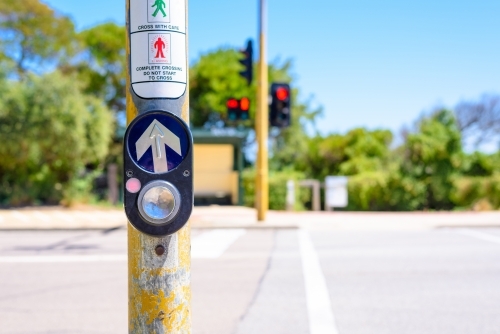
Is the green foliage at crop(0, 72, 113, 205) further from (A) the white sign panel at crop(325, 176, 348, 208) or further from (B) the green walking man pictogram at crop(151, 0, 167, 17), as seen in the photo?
(B) the green walking man pictogram at crop(151, 0, 167, 17)

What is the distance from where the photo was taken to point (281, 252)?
31.5 feet

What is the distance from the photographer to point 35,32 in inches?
1111

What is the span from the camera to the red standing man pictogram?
99.9 inches

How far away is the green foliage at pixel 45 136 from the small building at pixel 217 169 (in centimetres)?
445

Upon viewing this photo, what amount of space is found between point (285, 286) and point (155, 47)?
Answer: 4.83 m

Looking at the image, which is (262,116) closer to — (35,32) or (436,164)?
(436,164)

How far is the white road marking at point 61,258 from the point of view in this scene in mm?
8875

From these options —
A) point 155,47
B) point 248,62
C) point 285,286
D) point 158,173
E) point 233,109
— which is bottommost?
point 285,286

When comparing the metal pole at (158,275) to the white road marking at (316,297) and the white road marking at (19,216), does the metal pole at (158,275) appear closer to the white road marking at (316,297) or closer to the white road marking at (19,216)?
the white road marking at (316,297)

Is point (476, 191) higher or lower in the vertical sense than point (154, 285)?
lower

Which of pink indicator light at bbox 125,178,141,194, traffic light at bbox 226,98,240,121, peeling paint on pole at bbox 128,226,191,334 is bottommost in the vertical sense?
peeling paint on pole at bbox 128,226,191,334

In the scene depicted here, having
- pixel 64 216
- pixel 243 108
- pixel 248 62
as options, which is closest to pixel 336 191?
pixel 243 108

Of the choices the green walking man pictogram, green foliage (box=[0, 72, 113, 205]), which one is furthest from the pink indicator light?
green foliage (box=[0, 72, 113, 205])

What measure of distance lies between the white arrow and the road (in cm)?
298
